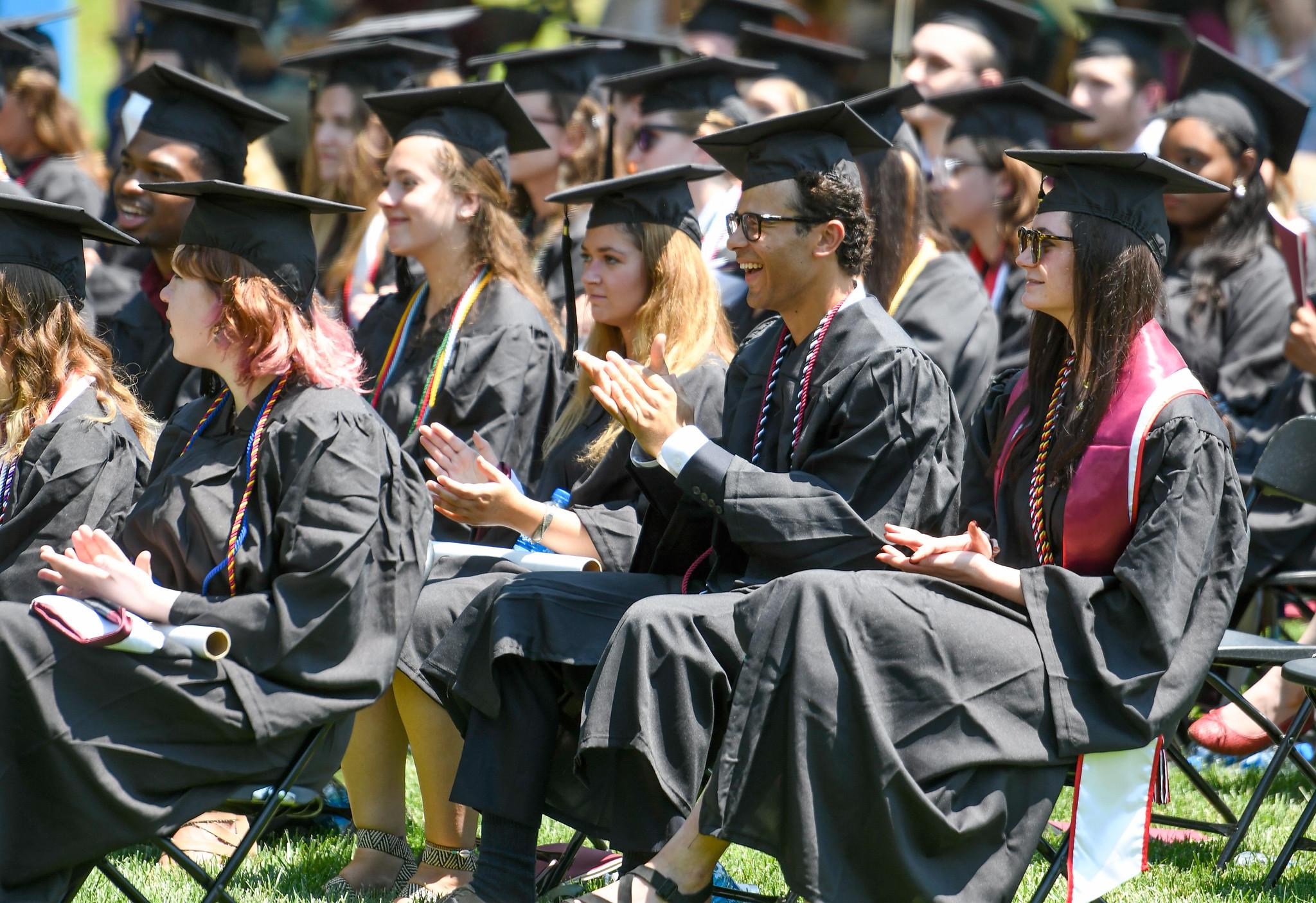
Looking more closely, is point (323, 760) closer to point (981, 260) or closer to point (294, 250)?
point (294, 250)

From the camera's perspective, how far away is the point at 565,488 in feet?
15.9

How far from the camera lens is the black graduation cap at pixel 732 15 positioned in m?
9.12

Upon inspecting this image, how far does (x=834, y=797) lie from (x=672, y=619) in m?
0.58

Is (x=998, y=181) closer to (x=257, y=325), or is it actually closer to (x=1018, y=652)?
(x=1018, y=652)

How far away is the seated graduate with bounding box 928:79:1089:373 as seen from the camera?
247 inches

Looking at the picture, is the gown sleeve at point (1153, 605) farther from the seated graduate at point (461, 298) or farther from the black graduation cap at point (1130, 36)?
the black graduation cap at point (1130, 36)

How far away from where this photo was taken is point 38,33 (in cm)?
835

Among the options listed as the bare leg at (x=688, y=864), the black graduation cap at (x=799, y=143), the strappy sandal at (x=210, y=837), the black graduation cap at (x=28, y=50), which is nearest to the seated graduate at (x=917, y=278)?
the black graduation cap at (x=799, y=143)

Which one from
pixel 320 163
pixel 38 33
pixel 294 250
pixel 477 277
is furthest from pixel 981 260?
pixel 38 33

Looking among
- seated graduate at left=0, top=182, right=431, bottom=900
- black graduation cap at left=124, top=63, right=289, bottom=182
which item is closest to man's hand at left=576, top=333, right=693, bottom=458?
seated graduate at left=0, top=182, right=431, bottom=900

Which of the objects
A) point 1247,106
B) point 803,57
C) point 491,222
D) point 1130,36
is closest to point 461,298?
point 491,222

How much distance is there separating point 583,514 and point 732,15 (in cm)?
541

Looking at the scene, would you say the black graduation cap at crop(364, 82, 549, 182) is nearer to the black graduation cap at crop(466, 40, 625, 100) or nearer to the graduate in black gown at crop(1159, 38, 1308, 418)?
the black graduation cap at crop(466, 40, 625, 100)

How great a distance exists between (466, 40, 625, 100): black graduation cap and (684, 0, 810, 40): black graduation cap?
1982mm
